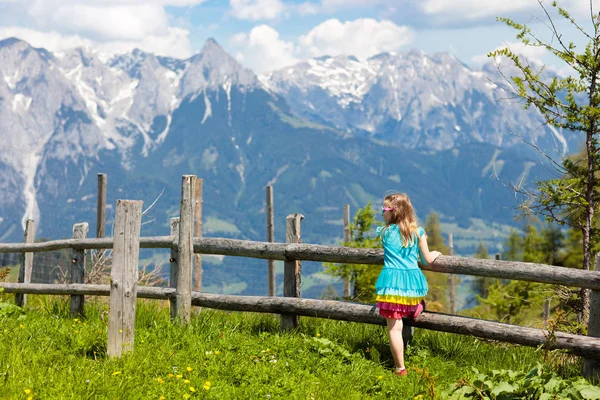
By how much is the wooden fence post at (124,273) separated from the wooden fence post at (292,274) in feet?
6.62

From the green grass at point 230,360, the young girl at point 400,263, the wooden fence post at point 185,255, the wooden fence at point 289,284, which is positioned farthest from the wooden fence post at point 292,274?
the young girl at point 400,263

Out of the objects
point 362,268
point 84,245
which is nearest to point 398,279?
point 84,245

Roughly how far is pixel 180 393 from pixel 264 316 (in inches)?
112

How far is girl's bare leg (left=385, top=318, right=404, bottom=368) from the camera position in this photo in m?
6.57

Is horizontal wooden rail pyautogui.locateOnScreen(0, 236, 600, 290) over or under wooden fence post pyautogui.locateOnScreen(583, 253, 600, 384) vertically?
over

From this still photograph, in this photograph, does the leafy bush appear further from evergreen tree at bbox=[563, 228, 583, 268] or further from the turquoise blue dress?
evergreen tree at bbox=[563, 228, 583, 268]

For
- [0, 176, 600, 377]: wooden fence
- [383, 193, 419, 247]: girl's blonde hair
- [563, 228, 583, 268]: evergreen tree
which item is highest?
[383, 193, 419, 247]: girl's blonde hair

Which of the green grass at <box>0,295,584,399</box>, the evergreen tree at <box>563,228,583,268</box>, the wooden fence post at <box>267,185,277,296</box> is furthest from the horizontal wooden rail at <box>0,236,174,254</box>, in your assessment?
the evergreen tree at <box>563,228,583,268</box>

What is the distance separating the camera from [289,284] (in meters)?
7.96

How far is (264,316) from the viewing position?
8250 millimetres

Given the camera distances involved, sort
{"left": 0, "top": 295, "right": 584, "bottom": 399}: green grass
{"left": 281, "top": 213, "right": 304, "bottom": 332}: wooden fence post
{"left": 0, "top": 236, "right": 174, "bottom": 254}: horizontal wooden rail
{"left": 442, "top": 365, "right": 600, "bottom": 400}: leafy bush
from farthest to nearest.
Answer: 1. {"left": 0, "top": 236, "right": 174, "bottom": 254}: horizontal wooden rail
2. {"left": 281, "top": 213, "right": 304, "bottom": 332}: wooden fence post
3. {"left": 0, "top": 295, "right": 584, "bottom": 399}: green grass
4. {"left": 442, "top": 365, "right": 600, "bottom": 400}: leafy bush

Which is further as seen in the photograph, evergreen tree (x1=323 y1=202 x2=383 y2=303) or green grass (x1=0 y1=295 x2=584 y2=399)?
evergreen tree (x1=323 y1=202 x2=383 y2=303)

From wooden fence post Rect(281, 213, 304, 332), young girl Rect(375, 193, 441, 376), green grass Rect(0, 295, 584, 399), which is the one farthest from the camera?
wooden fence post Rect(281, 213, 304, 332)

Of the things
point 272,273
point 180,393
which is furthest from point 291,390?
point 272,273
